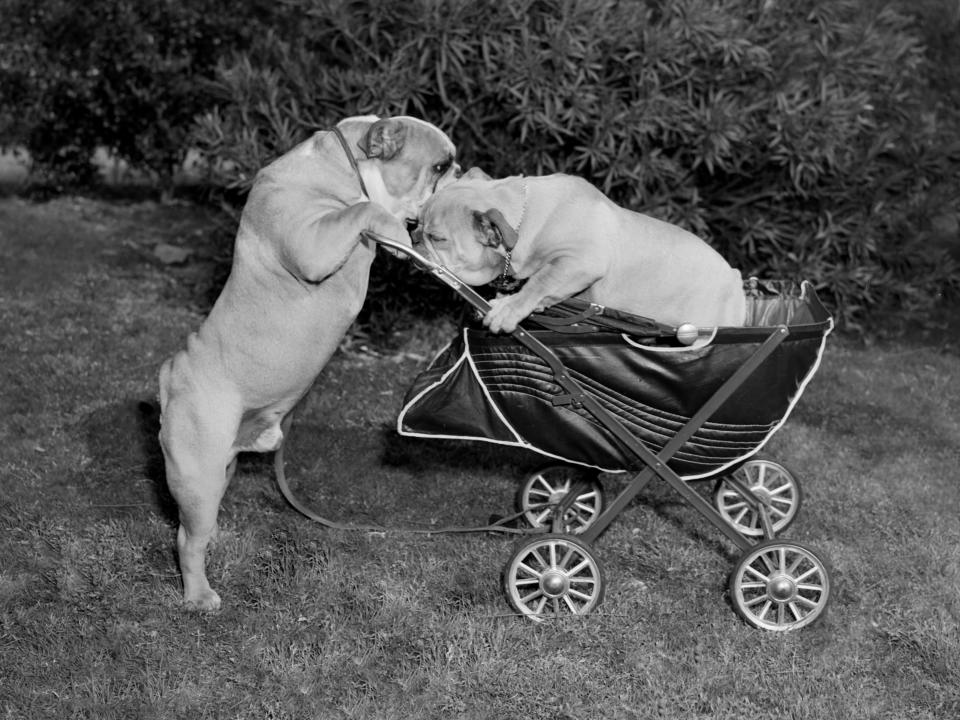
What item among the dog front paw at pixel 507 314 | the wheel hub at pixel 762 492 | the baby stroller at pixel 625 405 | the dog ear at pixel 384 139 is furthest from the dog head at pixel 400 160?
the wheel hub at pixel 762 492

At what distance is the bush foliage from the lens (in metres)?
6.82

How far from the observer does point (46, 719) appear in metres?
3.35

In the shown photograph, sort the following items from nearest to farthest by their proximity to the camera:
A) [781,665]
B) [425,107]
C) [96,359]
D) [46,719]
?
[46,719] → [781,665] → [96,359] → [425,107]

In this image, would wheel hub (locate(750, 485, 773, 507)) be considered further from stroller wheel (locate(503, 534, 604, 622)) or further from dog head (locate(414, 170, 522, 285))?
dog head (locate(414, 170, 522, 285))

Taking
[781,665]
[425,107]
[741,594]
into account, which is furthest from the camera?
[425,107]

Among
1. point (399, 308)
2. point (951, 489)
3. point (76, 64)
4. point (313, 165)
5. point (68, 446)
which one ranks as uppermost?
point (313, 165)

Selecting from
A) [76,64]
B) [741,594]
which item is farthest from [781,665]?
[76,64]

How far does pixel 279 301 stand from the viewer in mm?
3799

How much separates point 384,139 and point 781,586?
2298 millimetres

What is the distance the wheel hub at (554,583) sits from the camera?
3.95 m

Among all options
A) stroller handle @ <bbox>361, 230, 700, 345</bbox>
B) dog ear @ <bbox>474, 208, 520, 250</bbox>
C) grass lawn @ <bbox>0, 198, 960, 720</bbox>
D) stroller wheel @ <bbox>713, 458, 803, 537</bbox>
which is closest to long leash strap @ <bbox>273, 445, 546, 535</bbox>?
grass lawn @ <bbox>0, 198, 960, 720</bbox>

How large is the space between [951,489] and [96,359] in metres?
5.24

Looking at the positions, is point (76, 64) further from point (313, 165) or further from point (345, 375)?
point (313, 165)

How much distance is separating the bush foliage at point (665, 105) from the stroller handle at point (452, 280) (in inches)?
133
